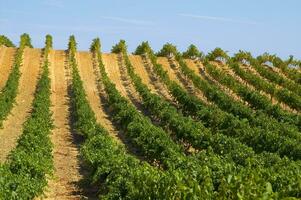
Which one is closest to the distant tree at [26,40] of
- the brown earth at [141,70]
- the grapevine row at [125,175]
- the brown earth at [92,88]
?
the brown earth at [92,88]

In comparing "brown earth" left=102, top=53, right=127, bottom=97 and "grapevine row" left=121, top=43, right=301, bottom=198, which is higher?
"brown earth" left=102, top=53, right=127, bottom=97

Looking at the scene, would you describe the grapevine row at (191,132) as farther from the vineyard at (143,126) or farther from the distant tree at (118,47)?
the distant tree at (118,47)

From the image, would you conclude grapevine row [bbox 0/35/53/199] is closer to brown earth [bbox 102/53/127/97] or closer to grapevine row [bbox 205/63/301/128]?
grapevine row [bbox 205/63/301/128]

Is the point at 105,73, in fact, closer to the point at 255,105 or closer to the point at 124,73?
the point at 124,73

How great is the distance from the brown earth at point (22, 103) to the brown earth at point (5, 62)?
3.97 feet

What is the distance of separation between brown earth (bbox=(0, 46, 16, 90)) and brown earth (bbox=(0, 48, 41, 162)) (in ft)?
3.97

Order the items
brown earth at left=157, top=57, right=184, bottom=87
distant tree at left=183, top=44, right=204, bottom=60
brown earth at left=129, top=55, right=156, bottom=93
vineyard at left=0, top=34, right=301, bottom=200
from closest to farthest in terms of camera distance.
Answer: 1. vineyard at left=0, top=34, right=301, bottom=200
2. brown earth at left=129, top=55, right=156, bottom=93
3. brown earth at left=157, top=57, right=184, bottom=87
4. distant tree at left=183, top=44, right=204, bottom=60

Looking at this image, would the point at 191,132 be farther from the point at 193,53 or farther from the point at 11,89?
the point at 193,53

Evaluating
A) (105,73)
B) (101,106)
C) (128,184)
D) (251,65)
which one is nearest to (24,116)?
(101,106)

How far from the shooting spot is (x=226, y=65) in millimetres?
56906

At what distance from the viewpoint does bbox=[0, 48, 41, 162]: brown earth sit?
Answer: 92.1 feet

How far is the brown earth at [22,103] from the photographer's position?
28.1 meters

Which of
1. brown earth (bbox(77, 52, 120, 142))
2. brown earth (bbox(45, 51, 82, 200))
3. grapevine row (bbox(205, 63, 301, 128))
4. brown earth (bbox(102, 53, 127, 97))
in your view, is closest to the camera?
brown earth (bbox(45, 51, 82, 200))

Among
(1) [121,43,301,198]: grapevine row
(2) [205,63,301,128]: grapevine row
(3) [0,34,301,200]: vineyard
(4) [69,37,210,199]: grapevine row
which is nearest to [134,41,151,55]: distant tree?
(3) [0,34,301,200]: vineyard
